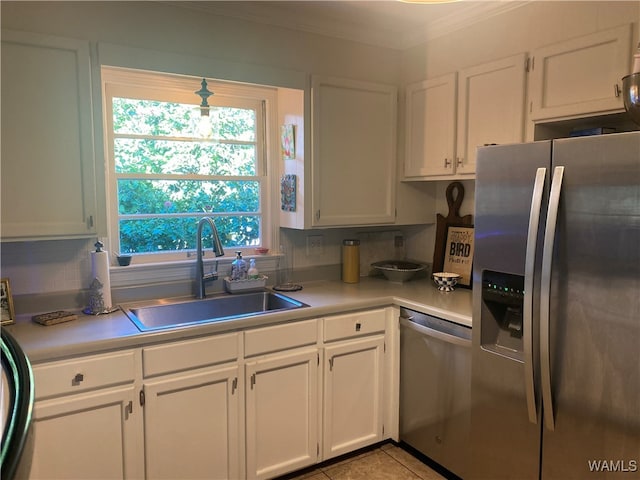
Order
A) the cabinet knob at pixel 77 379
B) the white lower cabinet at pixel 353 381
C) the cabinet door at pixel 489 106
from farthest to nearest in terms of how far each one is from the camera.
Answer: the white lower cabinet at pixel 353 381 → the cabinet door at pixel 489 106 → the cabinet knob at pixel 77 379

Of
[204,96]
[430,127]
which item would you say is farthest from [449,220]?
[204,96]

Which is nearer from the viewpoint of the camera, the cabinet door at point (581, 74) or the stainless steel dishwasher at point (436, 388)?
the cabinet door at point (581, 74)

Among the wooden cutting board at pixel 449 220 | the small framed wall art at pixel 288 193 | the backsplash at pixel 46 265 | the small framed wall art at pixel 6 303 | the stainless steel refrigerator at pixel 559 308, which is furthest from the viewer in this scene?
the wooden cutting board at pixel 449 220

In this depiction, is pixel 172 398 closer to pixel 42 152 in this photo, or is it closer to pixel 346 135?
pixel 42 152

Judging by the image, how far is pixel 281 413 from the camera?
2328 millimetres

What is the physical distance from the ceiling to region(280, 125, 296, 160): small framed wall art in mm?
552

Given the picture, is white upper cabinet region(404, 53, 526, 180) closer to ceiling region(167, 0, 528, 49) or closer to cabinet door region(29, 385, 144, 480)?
ceiling region(167, 0, 528, 49)

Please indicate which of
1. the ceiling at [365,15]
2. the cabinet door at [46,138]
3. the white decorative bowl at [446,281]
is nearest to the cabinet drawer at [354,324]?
the white decorative bowl at [446,281]

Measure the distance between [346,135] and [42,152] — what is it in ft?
5.18

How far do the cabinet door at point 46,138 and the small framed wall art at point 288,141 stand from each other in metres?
1.09

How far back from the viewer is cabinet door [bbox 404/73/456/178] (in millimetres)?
2705

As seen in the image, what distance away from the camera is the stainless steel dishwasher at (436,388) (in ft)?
7.45

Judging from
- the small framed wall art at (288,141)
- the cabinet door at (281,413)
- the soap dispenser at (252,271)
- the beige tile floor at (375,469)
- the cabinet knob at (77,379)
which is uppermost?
the small framed wall art at (288,141)

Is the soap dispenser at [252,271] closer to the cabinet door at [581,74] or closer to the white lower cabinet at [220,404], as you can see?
the white lower cabinet at [220,404]
